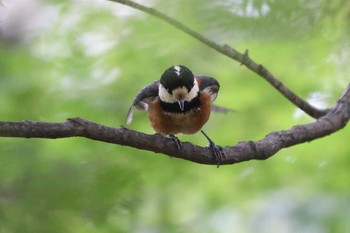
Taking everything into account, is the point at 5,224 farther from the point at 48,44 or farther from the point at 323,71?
the point at 323,71

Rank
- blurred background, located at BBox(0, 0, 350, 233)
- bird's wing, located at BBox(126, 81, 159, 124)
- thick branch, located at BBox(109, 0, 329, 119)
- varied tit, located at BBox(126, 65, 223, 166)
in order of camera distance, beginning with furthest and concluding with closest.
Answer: varied tit, located at BBox(126, 65, 223, 166), bird's wing, located at BBox(126, 81, 159, 124), thick branch, located at BBox(109, 0, 329, 119), blurred background, located at BBox(0, 0, 350, 233)

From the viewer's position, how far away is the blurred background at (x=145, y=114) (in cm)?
59

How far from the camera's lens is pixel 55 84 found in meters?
1.09

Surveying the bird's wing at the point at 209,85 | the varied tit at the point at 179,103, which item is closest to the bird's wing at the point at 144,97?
the varied tit at the point at 179,103

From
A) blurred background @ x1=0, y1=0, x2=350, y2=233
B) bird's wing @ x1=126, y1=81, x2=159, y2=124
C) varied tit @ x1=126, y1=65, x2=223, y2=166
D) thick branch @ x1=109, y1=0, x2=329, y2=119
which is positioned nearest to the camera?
blurred background @ x1=0, y1=0, x2=350, y2=233

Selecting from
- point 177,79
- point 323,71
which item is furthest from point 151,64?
point 323,71

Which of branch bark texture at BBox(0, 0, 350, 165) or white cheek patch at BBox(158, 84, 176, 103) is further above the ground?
white cheek patch at BBox(158, 84, 176, 103)

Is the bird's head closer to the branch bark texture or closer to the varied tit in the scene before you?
the varied tit

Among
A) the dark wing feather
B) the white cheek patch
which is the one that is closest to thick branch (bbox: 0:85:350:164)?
the dark wing feather

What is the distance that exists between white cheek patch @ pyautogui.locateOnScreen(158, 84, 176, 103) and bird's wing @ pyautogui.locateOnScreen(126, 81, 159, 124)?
1cm

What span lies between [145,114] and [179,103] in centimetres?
11

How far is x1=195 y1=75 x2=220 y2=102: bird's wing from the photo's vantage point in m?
1.27

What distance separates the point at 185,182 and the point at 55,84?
354 mm

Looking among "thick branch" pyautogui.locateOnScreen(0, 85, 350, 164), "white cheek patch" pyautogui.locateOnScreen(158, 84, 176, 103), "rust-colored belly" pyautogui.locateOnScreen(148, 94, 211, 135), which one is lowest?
"thick branch" pyautogui.locateOnScreen(0, 85, 350, 164)
